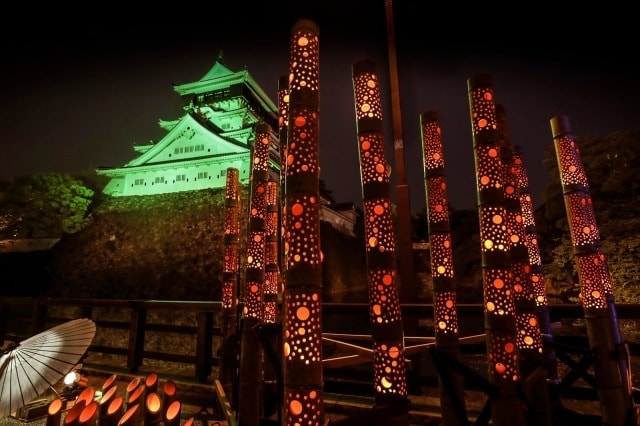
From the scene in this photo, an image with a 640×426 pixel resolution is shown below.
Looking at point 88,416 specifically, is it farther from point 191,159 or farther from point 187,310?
point 191,159

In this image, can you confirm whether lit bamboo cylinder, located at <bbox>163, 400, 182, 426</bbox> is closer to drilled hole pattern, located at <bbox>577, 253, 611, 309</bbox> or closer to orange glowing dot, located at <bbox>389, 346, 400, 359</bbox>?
orange glowing dot, located at <bbox>389, 346, 400, 359</bbox>

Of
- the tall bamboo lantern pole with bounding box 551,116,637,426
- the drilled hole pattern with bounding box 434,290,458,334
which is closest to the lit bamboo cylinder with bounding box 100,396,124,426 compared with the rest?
the drilled hole pattern with bounding box 434,290,458,334

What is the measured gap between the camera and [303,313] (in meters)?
1.76

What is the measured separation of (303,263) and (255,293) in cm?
126

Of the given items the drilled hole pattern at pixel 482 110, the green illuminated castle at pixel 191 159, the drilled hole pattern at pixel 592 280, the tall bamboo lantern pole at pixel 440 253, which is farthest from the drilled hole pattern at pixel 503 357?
the green illuminated castle at pixel 191 159

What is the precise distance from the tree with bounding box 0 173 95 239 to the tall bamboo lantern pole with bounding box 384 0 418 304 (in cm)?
2450

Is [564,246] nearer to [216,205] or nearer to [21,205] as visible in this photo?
[216,205]

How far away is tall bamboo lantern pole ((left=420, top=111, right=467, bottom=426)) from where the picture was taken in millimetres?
2551

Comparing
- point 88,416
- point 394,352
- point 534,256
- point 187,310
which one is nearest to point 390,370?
point 394,352

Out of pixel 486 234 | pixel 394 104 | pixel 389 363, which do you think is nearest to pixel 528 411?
pixel 389 363

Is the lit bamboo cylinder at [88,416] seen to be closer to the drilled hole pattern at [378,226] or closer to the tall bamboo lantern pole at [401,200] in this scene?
the drilled hole pattern at [378,226]

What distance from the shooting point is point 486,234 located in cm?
218

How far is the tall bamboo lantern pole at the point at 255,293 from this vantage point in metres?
2.65

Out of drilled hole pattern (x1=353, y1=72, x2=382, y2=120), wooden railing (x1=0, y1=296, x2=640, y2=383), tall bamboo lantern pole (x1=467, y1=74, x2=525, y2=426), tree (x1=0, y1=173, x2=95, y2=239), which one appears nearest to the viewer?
tall bamboo lantern pole (x1=467, y1=74, x2=525, y2=426)
